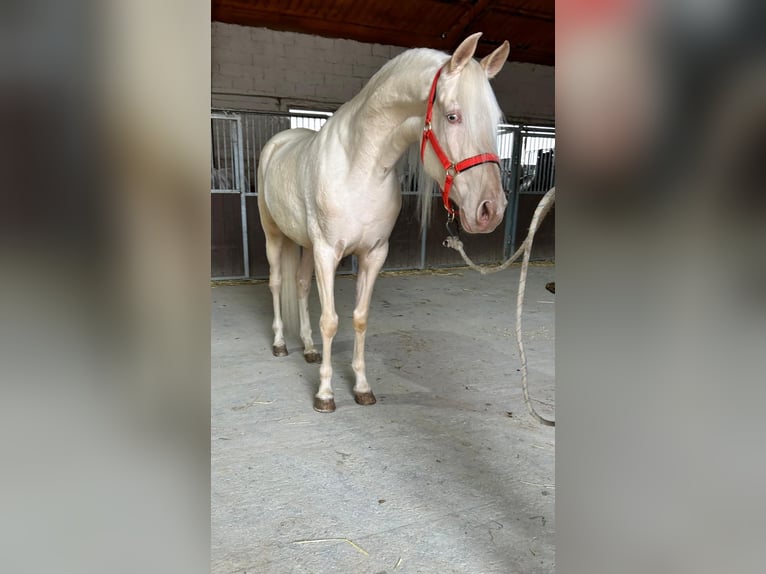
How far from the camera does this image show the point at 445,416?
2.21 meters

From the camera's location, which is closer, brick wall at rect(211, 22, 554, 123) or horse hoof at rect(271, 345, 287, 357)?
horse hoof at rect(271, 345, 287, 357)

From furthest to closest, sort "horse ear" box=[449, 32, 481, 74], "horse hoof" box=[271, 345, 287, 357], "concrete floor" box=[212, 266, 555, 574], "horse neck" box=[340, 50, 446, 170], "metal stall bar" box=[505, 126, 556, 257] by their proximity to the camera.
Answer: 1. "metal stall bar" box=[505, 126, 556, 257]
2. "horse hoof" box=[271, 345, 287, 357]
3. "horse neck" box=[340, 50, 446, 170]
4. "horse ear" box=[449, 32, 481, 74]
5. "concrete floor" box=[212, 266, 555, 574]

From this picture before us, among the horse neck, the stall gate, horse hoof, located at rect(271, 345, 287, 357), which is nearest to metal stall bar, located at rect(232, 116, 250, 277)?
the stall gate

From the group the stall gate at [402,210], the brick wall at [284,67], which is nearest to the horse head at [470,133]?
the stall gate at [402,210]

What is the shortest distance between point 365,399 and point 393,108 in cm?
131

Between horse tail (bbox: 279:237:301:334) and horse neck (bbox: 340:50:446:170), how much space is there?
4.20 feet

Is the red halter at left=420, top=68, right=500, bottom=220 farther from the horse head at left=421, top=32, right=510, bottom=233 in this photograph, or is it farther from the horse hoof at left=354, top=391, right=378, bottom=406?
the horse hoof at left=354, top=391, right=378, bottom=406

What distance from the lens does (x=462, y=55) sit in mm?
1606

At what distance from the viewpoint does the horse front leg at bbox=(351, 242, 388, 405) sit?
2346 millimetres

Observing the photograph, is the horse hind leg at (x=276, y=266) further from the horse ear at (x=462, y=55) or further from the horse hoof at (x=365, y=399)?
the horse ear at (x=462, y=55)
